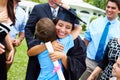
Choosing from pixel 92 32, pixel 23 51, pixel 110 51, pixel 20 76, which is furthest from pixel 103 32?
pixel 23 51

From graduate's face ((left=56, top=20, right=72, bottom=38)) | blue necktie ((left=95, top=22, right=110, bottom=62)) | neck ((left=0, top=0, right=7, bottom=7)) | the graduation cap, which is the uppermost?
neck ((left=0, top=0, right=7, bottom=7))

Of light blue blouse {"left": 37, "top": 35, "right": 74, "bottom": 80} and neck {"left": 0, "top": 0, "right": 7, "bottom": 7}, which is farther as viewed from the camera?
neck {"left": 0, "top": 0, "right": 7, "bottom": 7}

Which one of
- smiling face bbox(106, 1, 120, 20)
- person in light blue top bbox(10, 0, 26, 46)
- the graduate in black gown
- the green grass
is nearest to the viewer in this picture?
the graduate in black gown

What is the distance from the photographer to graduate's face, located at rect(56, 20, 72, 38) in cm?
448

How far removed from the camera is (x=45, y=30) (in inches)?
167

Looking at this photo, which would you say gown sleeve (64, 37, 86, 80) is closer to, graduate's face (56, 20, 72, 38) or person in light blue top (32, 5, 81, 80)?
person in light blue top (32, 5, 81, 80)

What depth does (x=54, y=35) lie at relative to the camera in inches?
173

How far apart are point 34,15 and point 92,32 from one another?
3.47ft

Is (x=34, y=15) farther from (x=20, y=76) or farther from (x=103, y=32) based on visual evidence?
(x=20, y=76)

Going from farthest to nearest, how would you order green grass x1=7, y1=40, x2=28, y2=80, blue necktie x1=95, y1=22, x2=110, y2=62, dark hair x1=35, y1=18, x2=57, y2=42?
green grass x1=7, y1=40, x2=28, y2=80, blue necktie x1=95, y1=22, x2=110, y2=62, dark hair x1=35, y1=18, x2=57, y2=42

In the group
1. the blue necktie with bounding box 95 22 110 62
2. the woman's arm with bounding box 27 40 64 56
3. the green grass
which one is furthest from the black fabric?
the green grass

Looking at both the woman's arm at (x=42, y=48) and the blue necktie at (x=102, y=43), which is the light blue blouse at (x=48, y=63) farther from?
the blue necktie at (x=102, y=43)

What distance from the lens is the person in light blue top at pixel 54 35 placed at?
169 inches

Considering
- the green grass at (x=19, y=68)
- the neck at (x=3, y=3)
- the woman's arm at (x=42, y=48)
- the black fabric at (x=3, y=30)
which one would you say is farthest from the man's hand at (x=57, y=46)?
the green grass at (x=19, y=68)
